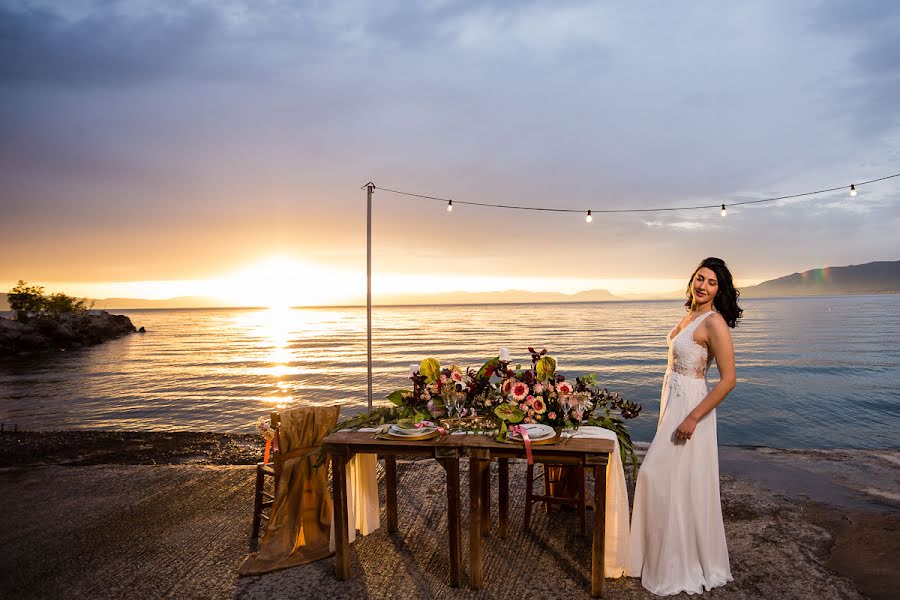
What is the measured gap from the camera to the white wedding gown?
360cm

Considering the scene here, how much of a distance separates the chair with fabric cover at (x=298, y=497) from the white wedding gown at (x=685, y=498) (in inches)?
95.6

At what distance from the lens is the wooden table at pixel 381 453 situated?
3.56 metres

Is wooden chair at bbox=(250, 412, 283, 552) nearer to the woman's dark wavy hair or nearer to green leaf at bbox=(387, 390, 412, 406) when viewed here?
green leaf at bbox=(387, 390, 412, 406)

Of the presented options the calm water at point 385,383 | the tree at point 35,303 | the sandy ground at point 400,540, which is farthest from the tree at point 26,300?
the sandy ground at point 400,540

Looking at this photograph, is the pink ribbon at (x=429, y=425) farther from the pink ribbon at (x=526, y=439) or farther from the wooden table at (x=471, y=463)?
the pink ribbon at (x=526, y=439)

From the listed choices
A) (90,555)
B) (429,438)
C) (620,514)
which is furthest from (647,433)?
(90,555)

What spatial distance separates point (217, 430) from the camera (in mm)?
11938

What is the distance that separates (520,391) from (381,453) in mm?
1072

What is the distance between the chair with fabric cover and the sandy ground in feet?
0.65

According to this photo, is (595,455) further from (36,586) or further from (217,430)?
(217,430)

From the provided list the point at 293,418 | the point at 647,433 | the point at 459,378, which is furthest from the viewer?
the point at 647,433

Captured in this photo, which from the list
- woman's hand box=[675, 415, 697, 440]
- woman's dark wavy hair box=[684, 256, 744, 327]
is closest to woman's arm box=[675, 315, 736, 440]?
woman's hand box=[675, 415, 697, 440]

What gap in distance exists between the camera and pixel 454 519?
3.64 metres

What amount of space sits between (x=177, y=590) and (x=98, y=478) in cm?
339
